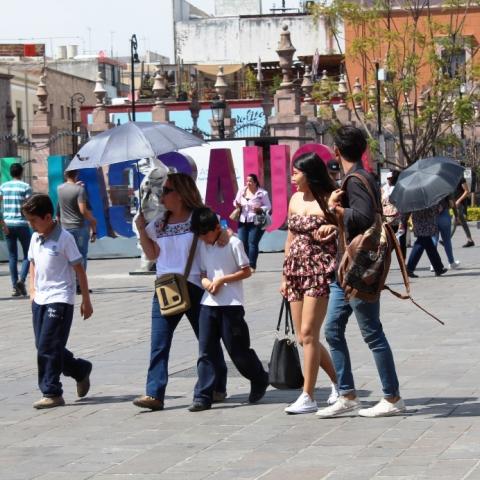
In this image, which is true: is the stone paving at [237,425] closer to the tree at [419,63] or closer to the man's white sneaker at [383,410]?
the man's white sneaker at [383,410]

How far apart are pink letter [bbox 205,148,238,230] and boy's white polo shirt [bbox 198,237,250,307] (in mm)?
16609

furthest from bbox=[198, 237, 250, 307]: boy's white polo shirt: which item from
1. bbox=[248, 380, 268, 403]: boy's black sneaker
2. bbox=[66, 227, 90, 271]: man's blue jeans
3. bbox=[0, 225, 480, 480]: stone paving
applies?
bbox=[66, 227, 90, 271]: man's blue jeans

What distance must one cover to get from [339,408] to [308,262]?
0.94 metres

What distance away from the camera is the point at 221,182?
85.7 feet

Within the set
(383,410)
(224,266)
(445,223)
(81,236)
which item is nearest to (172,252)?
(224,266)

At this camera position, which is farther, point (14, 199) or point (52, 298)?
point (14, 199)

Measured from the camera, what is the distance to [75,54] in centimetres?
9088

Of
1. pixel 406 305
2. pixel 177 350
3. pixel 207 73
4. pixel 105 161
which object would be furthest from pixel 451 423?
pixel 207 73

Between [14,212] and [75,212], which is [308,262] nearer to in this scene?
[75,212]

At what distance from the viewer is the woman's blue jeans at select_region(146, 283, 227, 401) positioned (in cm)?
909

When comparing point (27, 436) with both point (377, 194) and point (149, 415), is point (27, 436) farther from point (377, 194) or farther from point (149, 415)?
point (377, 194)

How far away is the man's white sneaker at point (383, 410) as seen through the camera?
27.8 feet

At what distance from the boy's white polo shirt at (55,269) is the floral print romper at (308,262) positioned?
1.69 m

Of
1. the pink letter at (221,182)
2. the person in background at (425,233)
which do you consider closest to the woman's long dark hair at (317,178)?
the person in background at (425,233)
